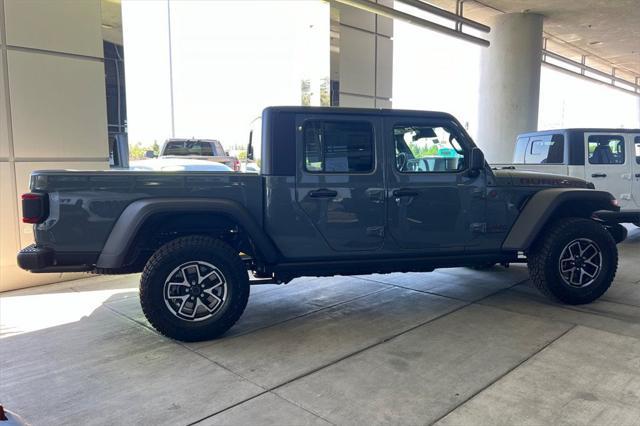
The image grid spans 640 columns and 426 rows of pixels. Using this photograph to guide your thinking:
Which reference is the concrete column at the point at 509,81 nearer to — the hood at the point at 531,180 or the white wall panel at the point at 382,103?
the white wall panel at the point at 382,103

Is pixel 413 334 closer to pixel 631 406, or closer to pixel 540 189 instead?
pixel 631 406

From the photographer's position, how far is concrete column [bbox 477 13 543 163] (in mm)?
10984

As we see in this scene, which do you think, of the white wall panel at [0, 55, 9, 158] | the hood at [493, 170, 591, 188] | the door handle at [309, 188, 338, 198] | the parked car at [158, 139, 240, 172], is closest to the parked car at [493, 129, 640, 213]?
the hood at [493, 170, 591, 188]

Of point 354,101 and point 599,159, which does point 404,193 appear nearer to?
point 599,159

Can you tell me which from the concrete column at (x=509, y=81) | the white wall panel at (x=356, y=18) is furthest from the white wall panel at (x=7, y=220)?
the concrete column at (x=509, y=81)

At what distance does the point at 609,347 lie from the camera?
11.8 ft

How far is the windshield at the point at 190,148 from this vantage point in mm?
11852

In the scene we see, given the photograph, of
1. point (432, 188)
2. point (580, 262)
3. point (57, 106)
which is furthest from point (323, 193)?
point (57, 106)

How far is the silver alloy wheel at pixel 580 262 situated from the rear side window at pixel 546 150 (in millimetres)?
3589

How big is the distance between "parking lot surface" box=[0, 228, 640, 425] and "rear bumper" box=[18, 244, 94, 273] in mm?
656

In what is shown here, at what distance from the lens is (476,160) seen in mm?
4301

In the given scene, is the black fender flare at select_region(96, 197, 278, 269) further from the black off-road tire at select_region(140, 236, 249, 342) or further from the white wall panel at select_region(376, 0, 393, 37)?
the white wall panel at select_region(376, 0, 393, 37)

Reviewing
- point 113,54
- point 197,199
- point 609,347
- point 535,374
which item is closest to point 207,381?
point 197,199

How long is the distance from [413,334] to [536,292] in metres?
1.99
